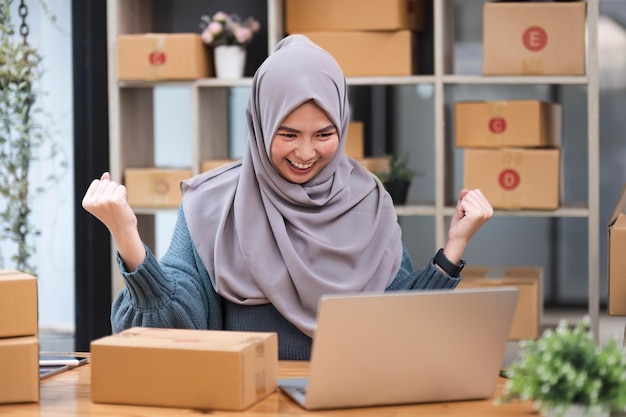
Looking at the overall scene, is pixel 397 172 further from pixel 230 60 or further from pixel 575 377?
pixel 575 377

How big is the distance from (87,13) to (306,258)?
2.16 meters

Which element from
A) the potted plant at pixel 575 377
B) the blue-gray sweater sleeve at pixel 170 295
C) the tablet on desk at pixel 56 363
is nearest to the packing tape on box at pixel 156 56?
the blue-gray sweater sleeve at pixel 170 295

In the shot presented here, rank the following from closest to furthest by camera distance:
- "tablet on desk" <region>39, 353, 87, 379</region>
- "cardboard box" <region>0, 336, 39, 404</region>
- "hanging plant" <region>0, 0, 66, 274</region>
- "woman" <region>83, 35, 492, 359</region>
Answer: "cardboard box" <region>0, 336, 39, 404</region>
"tablet on desk" <region>39, 353, 87, 379</region>
"woman" <region>83, 35, 492, 359</region>
"hanging plant" <region>0, 0, 66, 274</region>

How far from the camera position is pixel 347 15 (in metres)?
3.50

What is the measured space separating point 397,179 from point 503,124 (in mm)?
427

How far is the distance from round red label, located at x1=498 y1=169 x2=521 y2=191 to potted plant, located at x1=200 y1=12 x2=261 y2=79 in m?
1.00

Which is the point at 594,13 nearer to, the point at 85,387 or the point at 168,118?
the point at 168,118

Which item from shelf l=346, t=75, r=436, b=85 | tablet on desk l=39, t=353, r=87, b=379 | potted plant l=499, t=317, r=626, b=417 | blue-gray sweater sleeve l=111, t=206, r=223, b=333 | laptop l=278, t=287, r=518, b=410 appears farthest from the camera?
shelf l=346, t=75, r=436, b=85

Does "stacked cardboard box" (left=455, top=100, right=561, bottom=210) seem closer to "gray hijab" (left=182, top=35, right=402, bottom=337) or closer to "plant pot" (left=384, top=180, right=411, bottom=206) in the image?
"plant pot" (left=384, top=180, right=411, bottom=206)

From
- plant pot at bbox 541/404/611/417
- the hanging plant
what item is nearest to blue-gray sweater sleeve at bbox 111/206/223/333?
plant pot at bbox 541/404/611/417

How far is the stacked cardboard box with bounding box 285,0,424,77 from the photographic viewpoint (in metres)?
3.47

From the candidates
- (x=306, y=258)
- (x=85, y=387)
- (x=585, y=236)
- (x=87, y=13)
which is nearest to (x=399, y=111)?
(x=585, y=236)

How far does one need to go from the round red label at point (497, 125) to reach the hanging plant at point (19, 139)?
1723 millimetres

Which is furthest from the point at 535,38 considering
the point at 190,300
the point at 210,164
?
the point at 190,300
